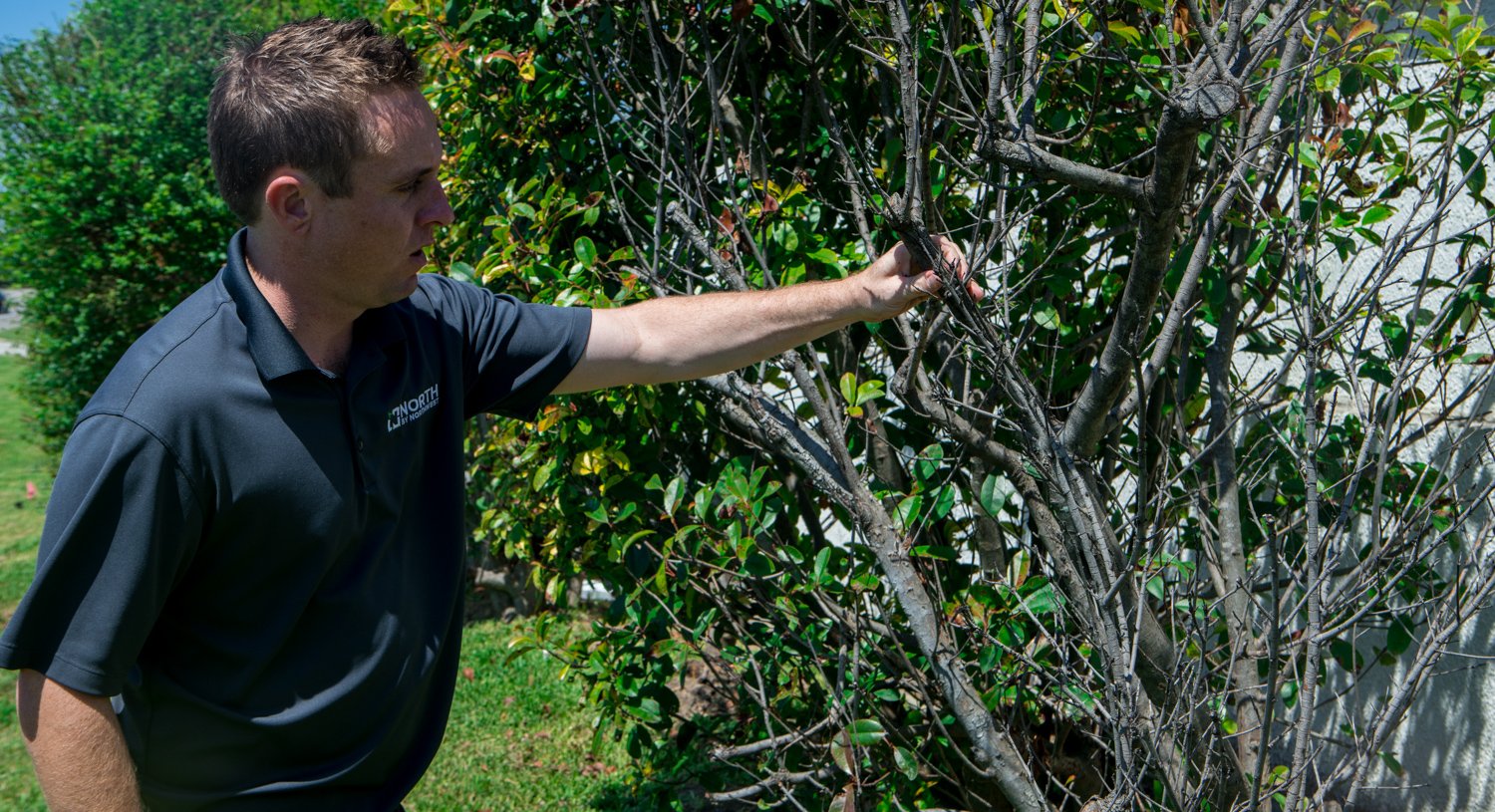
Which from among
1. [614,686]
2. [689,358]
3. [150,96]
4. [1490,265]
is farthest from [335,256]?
[150,96]

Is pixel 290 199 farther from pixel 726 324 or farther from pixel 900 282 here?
pixel 900 282

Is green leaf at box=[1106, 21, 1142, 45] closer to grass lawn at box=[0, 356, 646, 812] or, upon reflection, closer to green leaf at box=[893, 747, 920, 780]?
green leaf at box=[893, 747, 920, 780]

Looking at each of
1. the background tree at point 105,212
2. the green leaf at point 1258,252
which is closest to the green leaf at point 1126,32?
the green leaf at point 1258,252

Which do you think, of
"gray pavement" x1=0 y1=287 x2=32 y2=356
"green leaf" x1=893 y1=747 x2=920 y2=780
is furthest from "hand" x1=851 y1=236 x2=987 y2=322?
"gray pavement" x1=0 y1=287 x2=32 y2=356

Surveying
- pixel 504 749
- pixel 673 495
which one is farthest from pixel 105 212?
pixel 673 495

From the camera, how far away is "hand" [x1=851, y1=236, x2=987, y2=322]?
89.6 inches

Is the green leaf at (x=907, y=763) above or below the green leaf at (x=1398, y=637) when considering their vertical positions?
below

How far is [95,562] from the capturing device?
1810mm

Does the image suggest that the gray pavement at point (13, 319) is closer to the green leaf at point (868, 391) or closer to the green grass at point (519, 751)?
the green grass at point (519, 751)

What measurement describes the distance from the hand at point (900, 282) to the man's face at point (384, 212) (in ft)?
2.68

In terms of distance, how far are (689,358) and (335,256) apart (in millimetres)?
794

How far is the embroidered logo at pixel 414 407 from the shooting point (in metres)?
2.27

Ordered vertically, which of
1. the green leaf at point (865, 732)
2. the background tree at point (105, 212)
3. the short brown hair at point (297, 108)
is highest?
the short brown hair at point (297, 108)

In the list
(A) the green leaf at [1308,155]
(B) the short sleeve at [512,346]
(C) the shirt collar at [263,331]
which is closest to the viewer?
(C) the shirt collar at [263,331]
